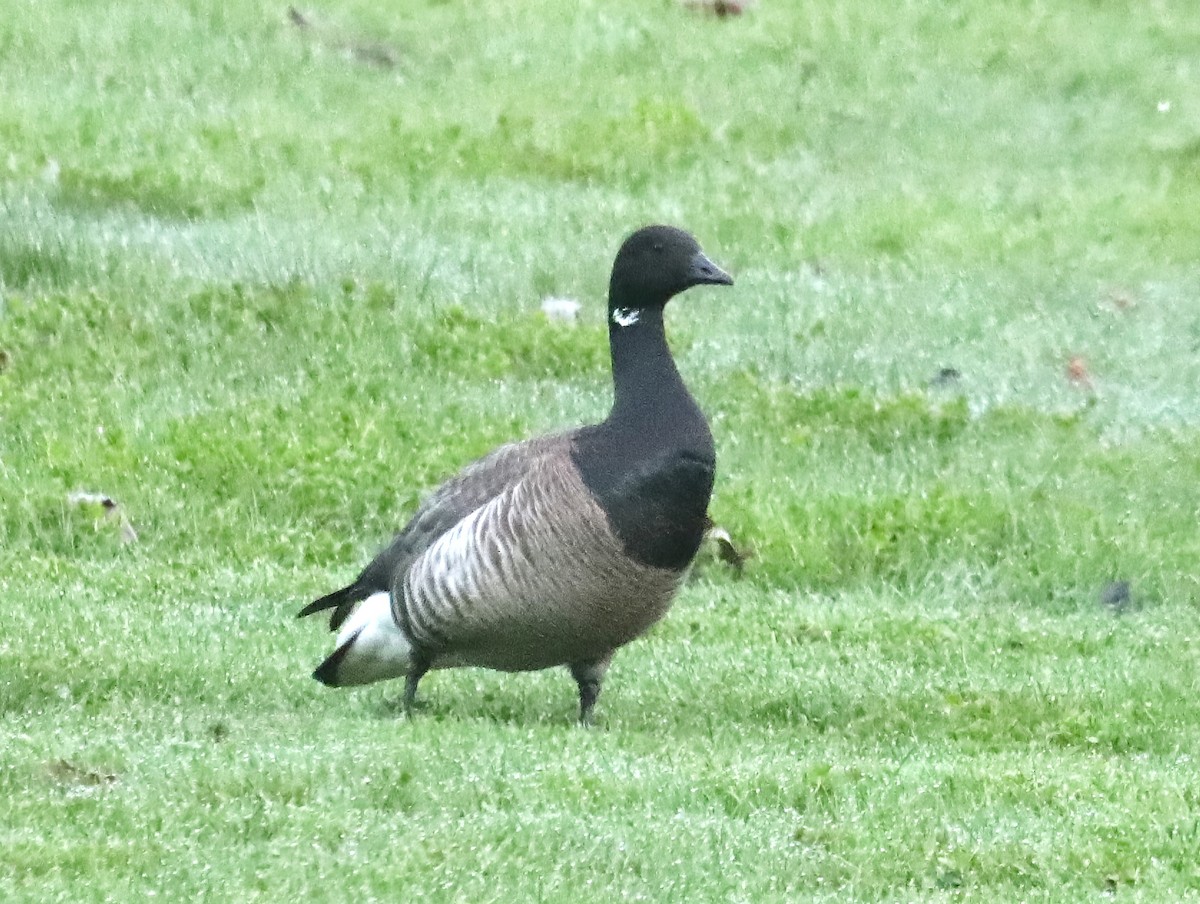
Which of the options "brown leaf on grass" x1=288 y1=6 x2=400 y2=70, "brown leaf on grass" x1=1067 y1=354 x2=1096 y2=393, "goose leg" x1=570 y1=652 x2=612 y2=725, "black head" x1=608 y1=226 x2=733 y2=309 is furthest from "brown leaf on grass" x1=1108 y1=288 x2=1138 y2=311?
"goose leg" x1=570 y1=652 x2=612 y2=725

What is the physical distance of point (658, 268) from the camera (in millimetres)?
9531

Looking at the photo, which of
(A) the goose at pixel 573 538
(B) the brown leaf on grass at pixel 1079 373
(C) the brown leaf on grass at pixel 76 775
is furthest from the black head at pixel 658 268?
(B) the brown leaf on grass at pixel 1079 373

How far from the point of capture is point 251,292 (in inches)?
617

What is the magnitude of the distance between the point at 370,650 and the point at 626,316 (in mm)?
1716

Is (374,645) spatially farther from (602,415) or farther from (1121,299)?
(1121,299)

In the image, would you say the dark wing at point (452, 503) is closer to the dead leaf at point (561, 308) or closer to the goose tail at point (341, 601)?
the goose tail at point (341, 601)

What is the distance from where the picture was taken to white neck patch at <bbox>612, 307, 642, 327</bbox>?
953 centimetres

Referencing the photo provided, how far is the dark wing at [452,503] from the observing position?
365 inches

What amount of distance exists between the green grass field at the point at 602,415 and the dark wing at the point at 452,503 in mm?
569

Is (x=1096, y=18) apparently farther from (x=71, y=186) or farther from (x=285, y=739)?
(x=285, y=739)

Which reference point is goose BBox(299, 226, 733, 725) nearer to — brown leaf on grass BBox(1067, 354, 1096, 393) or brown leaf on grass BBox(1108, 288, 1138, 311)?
brown leaf on grass BBox(1067, 354, 1096, 393)

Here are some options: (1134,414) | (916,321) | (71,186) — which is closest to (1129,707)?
(1134,414)

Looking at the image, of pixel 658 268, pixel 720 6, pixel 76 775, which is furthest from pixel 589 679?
pixel 720 6

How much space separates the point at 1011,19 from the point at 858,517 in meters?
14.6
